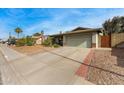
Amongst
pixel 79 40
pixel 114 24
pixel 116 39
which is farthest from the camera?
pixel 114 24

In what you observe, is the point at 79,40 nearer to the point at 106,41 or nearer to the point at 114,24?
the point at 106,41

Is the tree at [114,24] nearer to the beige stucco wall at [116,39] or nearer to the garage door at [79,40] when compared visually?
the garage door at [79,40]

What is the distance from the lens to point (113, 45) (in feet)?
70.5

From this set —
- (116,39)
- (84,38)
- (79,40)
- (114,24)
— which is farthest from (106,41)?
(114,24)

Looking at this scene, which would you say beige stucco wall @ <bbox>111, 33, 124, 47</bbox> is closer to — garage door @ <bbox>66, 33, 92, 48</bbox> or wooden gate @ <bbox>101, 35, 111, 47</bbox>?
wooden gate @ <bbox>101, 35, 111, 47</bbox>

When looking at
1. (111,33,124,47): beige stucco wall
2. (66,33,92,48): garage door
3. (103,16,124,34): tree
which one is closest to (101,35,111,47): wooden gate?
(111,33,124,47): beige stucco wall

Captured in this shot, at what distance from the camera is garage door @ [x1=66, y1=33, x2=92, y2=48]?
24.1 metres

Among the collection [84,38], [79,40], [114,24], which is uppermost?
[114,24]

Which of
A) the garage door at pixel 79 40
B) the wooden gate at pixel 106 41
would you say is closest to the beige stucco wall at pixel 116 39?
the wooden gate at pixel 106 41

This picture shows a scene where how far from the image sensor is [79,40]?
25.8 m

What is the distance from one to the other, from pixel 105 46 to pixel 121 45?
2.35m

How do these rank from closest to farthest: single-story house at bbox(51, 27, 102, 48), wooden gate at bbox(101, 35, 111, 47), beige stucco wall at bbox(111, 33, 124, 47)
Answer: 1. beige stucco wall at bbox(111, 33, 124, 47)
2. wooden gate at bbox(101, 35, 111, 47)
3. single-story house at bbox(51, 27, 102, 48)
